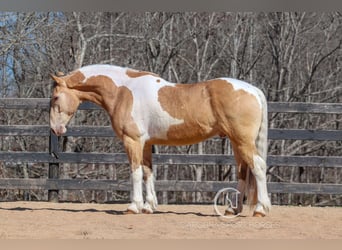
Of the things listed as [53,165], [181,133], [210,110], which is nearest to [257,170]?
[210,110]

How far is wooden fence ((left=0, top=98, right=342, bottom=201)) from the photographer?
820 centimetres

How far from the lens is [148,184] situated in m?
6.55

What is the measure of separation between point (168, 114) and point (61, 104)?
137cm

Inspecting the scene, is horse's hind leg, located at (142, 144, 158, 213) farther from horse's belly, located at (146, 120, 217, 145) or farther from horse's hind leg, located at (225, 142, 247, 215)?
horse's hind leg, located at (225, 142, 247, 215)

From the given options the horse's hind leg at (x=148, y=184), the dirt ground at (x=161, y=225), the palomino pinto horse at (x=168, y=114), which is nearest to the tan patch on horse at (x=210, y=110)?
the palomino pinto horse at (x=168, y=114)

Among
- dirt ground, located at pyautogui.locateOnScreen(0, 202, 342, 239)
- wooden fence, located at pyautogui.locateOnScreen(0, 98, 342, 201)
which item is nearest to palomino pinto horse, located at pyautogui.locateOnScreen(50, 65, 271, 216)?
dirt ground, located at pyautogui.locateOnScreen(0, 202, 342, 239)

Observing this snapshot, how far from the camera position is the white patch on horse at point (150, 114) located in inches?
248

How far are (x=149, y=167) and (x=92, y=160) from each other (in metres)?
1.91

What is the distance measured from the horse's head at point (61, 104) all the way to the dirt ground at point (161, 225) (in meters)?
1.08

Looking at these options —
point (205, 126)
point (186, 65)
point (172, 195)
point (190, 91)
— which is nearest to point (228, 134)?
point (205, 126)

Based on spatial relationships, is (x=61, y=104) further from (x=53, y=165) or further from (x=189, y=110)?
(x=53, y=165)

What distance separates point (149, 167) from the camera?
21.8ft

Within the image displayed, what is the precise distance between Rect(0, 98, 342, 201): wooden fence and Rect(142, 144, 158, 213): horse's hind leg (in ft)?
5.19

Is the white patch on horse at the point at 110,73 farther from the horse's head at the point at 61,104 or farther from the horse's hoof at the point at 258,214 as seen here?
the horse's hoof at the point at 258,214
